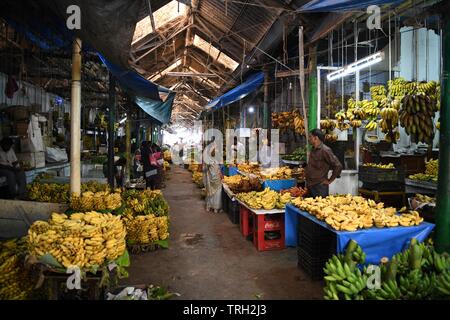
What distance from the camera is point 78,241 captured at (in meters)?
2.78

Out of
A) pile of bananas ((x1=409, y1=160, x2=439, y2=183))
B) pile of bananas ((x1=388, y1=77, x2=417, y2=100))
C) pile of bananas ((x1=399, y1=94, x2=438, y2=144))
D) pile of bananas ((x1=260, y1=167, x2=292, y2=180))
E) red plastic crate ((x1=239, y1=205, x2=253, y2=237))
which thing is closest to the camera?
pile of bananas ((x1=399, y1=94, x2=438, y2=144))

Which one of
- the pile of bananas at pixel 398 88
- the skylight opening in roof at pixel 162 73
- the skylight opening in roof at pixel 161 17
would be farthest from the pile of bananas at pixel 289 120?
the skylight opening in roof at pixel 162 73

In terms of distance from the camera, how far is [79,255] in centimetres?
269

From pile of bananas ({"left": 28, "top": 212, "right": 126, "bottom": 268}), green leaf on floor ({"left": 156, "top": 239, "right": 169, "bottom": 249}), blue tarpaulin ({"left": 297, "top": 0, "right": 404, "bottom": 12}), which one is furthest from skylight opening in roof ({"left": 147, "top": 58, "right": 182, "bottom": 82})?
pile of bananas ({"left": 28, "top": 212, "right": 126, "bottom": 268})

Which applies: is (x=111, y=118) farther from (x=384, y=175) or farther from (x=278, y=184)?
(x=384, y=175)

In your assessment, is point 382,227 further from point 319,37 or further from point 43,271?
point 319,37

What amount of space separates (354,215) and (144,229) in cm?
346

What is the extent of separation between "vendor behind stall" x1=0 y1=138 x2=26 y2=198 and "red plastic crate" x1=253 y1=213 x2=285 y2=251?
4416 mm

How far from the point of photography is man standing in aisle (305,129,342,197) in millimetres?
5238

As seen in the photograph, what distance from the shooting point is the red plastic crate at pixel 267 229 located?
5.32m

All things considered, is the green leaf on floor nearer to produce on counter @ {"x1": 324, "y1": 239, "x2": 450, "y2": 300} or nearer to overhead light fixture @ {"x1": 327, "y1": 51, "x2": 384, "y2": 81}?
produce on counter @ {"x1": 324, "y1": 239, "x2": 450, "y2": 300}

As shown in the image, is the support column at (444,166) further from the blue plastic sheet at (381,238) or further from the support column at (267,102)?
the support column at (267,102)
